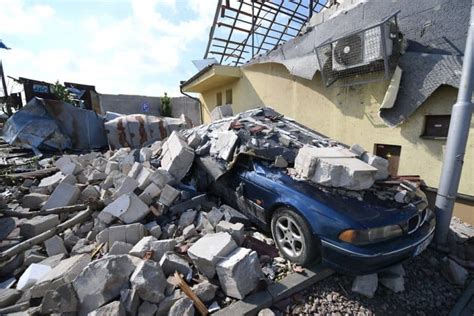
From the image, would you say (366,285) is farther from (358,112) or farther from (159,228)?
(358,112)

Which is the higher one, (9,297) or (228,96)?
(228,96)

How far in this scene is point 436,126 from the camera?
3.70 m

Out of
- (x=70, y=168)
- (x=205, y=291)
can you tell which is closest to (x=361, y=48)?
(x=205, y=291)

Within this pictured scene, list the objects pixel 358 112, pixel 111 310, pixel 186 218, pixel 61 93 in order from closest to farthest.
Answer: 1. pixel 111 310
2. pixel 186 218
3. pixel 358 112
4. pixel 61 93

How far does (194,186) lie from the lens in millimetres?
4023

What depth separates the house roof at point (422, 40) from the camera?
3.30 m

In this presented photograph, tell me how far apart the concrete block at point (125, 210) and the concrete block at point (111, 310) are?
50.1 inches

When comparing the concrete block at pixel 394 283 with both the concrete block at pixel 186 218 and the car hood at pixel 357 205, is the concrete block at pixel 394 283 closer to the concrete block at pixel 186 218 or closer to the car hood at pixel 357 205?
the car hood at pixel 357 205

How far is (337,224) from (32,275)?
3014 millimetres

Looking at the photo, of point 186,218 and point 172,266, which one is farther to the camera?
point 186,218

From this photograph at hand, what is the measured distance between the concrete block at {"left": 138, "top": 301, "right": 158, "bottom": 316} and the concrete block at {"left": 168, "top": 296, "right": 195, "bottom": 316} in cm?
14

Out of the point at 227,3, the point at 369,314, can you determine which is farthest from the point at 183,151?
the point at 227,3

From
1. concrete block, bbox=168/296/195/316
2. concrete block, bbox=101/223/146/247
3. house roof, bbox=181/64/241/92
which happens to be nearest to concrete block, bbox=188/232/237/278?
concrete block, bbox=168/296/195/316

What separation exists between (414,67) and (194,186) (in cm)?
408
